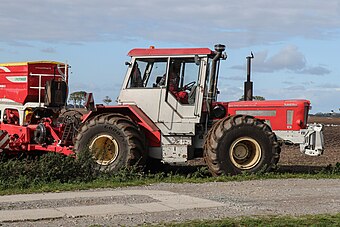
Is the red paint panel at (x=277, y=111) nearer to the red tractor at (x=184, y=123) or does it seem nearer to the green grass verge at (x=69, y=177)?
the red tractor at (x=184, y=123)

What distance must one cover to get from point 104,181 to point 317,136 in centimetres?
523

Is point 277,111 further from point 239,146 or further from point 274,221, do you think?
point 274,221

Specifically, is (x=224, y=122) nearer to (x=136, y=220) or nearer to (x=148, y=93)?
(x=148, y=93)

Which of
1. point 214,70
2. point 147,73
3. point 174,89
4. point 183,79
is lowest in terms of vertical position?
point 174,89

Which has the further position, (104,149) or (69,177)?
(104,149)

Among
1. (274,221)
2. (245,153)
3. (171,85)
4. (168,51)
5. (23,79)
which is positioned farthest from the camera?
(23,79)

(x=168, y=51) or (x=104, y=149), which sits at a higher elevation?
(x=168, y=51)

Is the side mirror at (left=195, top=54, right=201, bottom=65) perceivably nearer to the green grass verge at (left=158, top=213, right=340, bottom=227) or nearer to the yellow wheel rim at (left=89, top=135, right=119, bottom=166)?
the yellow wheel rim at (left=89, top=135, right=119, bottom=166)

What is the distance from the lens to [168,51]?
53.7ft

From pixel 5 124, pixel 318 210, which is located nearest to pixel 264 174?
pixel 318 210

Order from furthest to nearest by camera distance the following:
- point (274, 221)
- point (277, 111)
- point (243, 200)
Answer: point (277, 111), point (243, 200), point (274, 221)

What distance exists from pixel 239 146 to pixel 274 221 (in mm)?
5895

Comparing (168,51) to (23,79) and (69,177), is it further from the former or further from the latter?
(23,79)

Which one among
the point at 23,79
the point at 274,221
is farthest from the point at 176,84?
the point at 274,221
